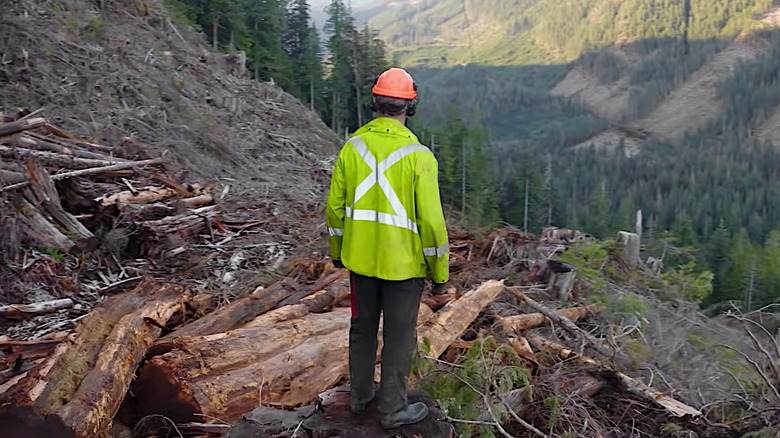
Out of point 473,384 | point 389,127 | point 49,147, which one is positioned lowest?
point 473,384

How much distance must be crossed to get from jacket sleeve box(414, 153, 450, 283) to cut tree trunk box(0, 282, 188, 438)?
1.96m

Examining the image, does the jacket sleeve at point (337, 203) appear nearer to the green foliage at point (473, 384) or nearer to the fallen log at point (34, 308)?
the green foliage at point (473, 384)

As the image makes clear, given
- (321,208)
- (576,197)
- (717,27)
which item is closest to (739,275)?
(321,208)

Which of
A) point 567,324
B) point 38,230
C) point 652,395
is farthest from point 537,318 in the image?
point 38,230

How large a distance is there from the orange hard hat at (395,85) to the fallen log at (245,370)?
2013mm

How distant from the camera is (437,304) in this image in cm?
628

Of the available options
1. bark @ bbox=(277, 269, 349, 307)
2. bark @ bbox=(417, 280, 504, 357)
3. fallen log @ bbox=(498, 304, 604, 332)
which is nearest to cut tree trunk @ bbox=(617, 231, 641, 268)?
fallen log @ bbox=(498, 304, 604, 332)

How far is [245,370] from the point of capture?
401 cm

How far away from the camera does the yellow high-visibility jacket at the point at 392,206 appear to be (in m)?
3.16

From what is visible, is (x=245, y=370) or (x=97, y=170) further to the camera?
(x=97, y=170)

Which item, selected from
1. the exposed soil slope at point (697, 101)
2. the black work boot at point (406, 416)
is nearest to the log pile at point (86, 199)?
the black work boot at point (406, 416)

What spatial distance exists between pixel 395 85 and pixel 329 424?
1923mm

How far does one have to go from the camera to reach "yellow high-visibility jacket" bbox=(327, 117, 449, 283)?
316 centimetres

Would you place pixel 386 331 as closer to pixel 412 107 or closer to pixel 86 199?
pixel 412 107
